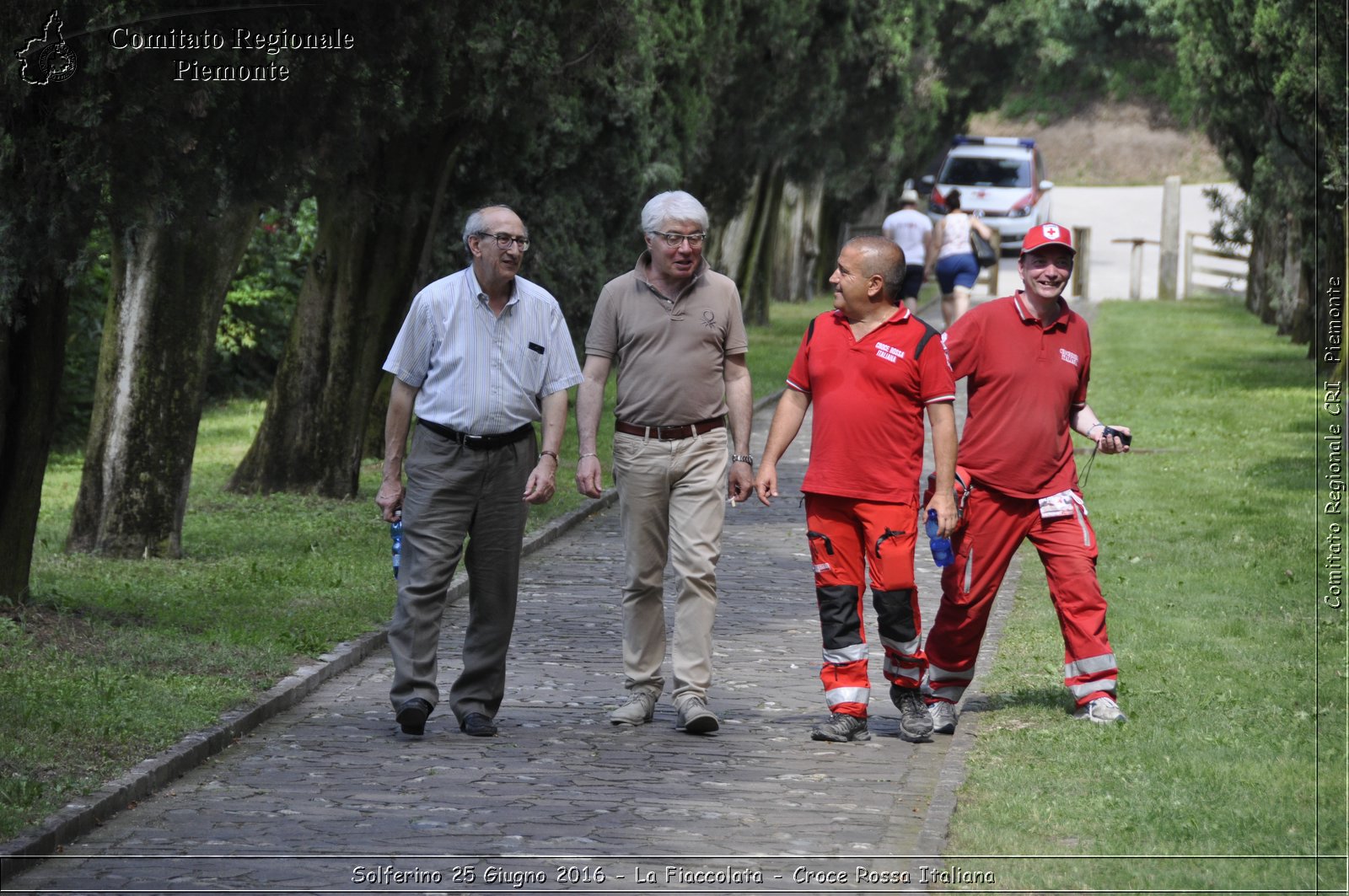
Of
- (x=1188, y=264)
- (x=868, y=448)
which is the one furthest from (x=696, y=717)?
(x=1188, y=264)

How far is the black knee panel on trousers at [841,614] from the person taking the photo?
316 inches

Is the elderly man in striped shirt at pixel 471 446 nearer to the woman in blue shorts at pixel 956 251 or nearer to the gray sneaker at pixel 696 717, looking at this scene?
the gray sneaker at pixel 696 717

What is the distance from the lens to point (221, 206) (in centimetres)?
1162

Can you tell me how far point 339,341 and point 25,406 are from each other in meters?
6.05

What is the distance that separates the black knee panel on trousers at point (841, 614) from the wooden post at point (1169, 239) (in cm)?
3537

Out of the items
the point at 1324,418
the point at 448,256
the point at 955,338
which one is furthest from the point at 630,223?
the point at 955,338

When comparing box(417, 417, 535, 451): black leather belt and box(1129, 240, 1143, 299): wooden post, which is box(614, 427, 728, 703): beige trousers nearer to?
box(417, 417, 535, 451): black leather belt

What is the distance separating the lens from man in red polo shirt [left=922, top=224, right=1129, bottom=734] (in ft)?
27.1

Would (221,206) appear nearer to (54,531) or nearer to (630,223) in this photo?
(54,531)

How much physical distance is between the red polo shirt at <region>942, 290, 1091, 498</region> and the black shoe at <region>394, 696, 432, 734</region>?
245cm

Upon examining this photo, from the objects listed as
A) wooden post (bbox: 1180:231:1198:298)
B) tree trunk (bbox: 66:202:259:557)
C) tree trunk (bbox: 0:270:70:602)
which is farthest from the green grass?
wooden post (bbox: 1180:231:1198:298)

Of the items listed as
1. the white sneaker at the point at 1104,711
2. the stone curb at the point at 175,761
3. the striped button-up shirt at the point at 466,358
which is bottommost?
the stone curb at the point at 175,761

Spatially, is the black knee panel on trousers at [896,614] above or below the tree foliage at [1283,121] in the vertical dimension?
below

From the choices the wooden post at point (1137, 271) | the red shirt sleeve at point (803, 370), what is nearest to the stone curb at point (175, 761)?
the red shirt sleeve at point (803, 370)
